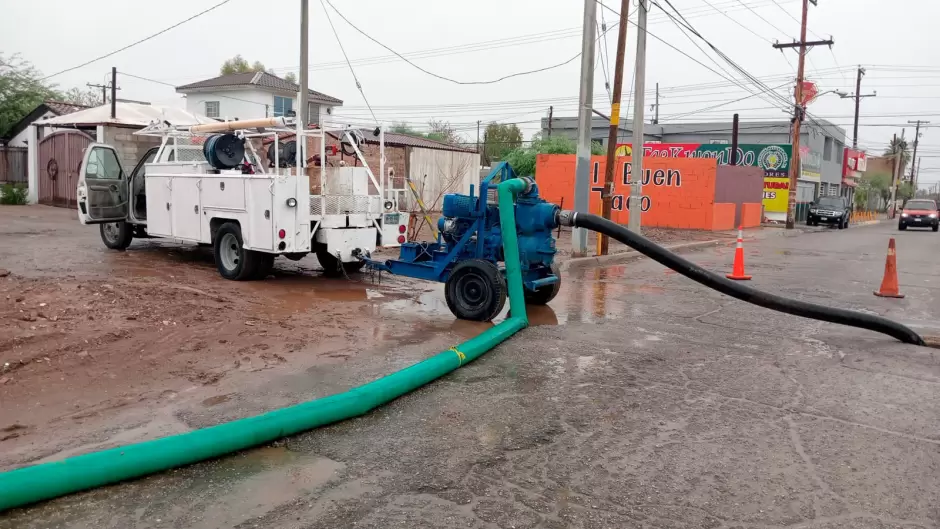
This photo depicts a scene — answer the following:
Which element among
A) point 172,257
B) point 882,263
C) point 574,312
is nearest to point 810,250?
point 882,263

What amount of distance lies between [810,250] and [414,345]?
58.2 ft

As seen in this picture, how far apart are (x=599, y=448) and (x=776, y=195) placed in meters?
40.9

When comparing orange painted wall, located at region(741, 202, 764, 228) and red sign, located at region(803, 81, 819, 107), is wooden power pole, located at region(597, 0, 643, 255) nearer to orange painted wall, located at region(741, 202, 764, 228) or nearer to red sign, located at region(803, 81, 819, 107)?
orange painted wall, located at region(741, 202, 764, 228)

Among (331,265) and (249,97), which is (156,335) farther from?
(249,97)

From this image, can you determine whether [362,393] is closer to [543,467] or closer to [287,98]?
[543,467]

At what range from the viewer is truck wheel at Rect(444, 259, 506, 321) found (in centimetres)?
841

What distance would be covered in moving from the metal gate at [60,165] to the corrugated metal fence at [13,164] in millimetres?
3014

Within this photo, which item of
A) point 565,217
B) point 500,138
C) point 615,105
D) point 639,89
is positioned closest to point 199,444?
point 565,217

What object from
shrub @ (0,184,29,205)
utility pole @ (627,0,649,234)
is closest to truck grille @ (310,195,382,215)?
utility pole @ (627,0,649,234)

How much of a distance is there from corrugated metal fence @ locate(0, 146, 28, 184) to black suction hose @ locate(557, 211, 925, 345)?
2861 centimetres

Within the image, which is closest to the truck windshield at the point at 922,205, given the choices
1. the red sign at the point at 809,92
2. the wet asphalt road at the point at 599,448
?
the red sign at the point at 809,92

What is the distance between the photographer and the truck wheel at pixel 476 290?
8414 millimetres

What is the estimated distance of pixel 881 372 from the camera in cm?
678

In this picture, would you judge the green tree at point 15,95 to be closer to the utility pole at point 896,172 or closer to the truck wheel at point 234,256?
the truck wheel at point 234,256
